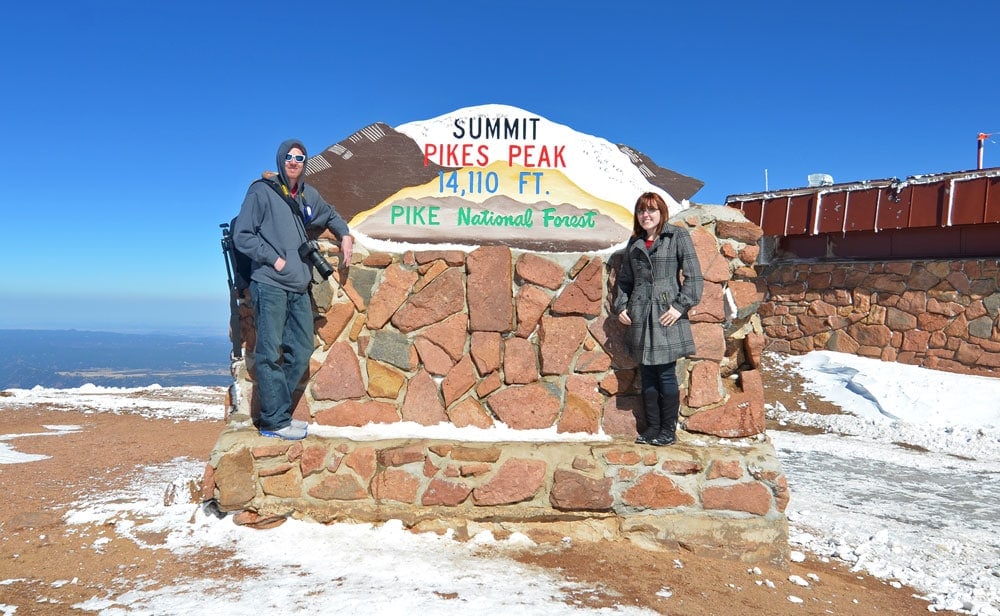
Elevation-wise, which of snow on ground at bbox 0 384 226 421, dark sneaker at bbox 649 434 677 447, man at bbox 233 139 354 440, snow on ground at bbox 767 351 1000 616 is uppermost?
man at bbox 233 139 354 440

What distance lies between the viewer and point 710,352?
4.05m

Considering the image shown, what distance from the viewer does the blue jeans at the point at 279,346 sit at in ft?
12.1

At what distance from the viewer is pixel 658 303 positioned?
3.82 m

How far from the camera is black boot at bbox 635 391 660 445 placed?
12.8 ft

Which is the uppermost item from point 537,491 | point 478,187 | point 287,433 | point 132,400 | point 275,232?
point 478,187

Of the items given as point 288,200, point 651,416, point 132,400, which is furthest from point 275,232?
point 132,400

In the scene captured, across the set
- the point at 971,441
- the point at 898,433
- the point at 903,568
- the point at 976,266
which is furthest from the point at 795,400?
the point at 903,568

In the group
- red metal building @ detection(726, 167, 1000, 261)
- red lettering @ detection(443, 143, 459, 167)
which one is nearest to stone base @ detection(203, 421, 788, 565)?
red lettering @ detection(443, 143, 459, 167)

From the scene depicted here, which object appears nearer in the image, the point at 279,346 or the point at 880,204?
the point at 279,346

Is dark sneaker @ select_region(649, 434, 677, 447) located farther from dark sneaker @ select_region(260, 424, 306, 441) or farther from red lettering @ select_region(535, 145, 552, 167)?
dark sneaker @ select_region(260, 424, 306, 441)

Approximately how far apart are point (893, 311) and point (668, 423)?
812 centimetres

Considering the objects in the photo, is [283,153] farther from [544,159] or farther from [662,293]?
[662,293]

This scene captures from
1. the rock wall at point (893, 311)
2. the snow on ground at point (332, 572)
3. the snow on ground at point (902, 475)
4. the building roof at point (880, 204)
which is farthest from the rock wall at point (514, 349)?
the rock wall at point (893, 311)

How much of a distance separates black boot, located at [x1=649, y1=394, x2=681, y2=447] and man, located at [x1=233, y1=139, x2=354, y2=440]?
6.97 feet
